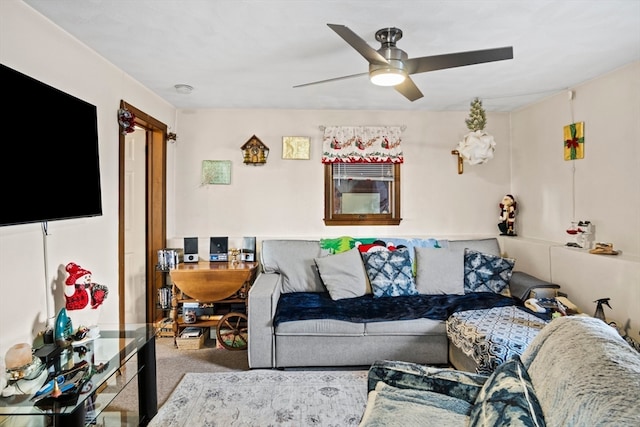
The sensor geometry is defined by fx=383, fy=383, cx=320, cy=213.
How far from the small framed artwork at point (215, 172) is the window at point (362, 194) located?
1.01 metres

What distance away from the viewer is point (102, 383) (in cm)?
162

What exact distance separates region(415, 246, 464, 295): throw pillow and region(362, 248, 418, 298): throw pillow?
9 cm

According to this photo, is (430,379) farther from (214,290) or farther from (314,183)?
(314,183)

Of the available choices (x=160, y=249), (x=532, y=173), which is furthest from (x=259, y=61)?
(x=532, y=173)

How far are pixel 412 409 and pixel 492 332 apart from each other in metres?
1.08

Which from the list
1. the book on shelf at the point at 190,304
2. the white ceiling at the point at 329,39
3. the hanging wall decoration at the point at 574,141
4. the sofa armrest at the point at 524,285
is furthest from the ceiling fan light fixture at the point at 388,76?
the book on shelf at the point at 190,304

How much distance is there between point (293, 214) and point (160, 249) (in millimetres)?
1295

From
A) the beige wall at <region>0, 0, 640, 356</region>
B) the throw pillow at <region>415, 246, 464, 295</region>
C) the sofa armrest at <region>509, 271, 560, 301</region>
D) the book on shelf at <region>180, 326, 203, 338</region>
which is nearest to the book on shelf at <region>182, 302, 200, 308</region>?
the book on shelf at <region>180, 326, 203, 338</region>

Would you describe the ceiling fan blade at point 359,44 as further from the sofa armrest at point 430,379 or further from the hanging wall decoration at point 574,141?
the hanging wall decoration at point 574,141

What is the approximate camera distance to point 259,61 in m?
2.54

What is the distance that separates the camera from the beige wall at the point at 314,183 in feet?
6.32

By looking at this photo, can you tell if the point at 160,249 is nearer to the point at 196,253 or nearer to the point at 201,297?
the point at 196,253

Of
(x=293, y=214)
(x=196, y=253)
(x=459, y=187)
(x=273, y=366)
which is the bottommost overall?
(x=273, y=366)

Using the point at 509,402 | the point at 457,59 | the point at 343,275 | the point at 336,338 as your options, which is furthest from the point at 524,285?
the point at 509,402
